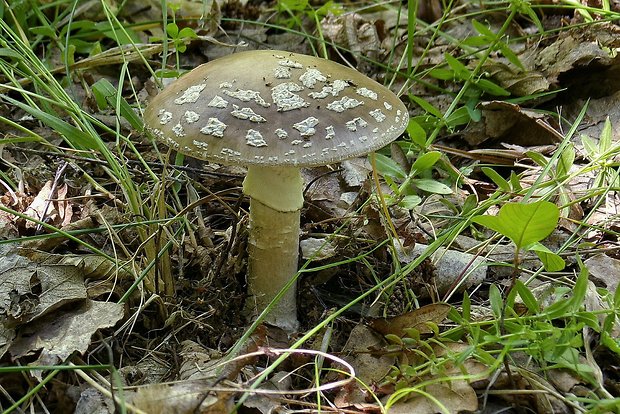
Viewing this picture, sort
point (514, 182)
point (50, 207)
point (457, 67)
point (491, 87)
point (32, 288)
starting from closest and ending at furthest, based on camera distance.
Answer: point (32, 288)
point (514, 182)
point (50, 207)
point (457, 67)
point (491, 87)

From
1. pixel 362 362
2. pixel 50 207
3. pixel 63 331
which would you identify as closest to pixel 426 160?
pixel 362 362

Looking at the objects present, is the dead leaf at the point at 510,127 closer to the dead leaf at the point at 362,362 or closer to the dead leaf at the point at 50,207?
the dead leaf at the point at 362,362

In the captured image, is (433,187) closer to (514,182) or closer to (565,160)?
(514,182)

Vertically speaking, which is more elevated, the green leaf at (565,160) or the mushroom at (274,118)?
the mushroom at (274,118)

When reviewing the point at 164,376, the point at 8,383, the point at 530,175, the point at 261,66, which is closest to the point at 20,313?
the point at 8,383

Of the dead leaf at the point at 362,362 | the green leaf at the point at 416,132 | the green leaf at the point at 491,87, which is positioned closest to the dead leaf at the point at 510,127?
the green leaf at the point at 491,87
